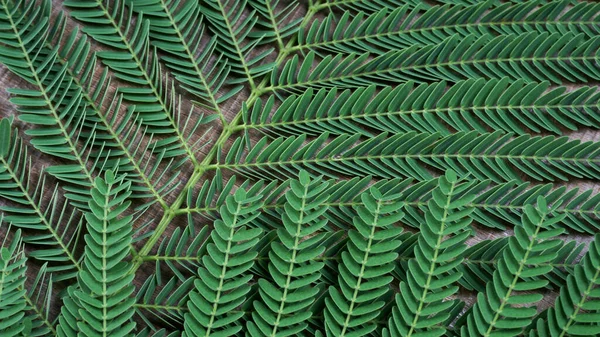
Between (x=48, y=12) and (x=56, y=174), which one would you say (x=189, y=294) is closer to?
(x=56, y=174)

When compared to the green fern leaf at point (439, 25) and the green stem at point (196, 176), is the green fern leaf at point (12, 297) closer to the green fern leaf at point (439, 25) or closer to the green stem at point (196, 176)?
the green stem at point (196, 176)

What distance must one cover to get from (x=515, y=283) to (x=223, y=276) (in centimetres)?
47

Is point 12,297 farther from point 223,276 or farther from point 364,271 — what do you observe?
point 364,271

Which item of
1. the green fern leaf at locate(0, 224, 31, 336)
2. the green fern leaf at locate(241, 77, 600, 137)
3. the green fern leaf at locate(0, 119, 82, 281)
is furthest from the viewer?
the green fern leaf at locate(241, 77, 600, 137)

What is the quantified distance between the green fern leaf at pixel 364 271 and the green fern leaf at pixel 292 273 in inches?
1.8

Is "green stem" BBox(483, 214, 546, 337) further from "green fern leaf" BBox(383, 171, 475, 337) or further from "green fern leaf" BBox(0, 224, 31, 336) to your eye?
"green fern leaf" BBox(0, 224, 31, 336)

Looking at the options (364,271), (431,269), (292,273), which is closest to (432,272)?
(431,269)

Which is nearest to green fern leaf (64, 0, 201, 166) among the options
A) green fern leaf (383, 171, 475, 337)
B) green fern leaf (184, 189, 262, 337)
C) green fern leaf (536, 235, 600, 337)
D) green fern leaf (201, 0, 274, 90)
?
green fern leaf (201, 0, 274, 90)

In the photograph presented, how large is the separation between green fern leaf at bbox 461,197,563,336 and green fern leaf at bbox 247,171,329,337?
27 centimetres

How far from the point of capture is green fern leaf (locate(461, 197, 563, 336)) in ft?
3.52

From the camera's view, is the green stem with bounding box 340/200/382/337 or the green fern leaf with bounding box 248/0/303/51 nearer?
the green stem with bounding box 340/200/382/337

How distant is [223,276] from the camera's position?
1082 millimetres

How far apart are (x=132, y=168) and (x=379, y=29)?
0.55 meters

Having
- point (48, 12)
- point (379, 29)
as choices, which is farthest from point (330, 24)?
point (48, 12)
